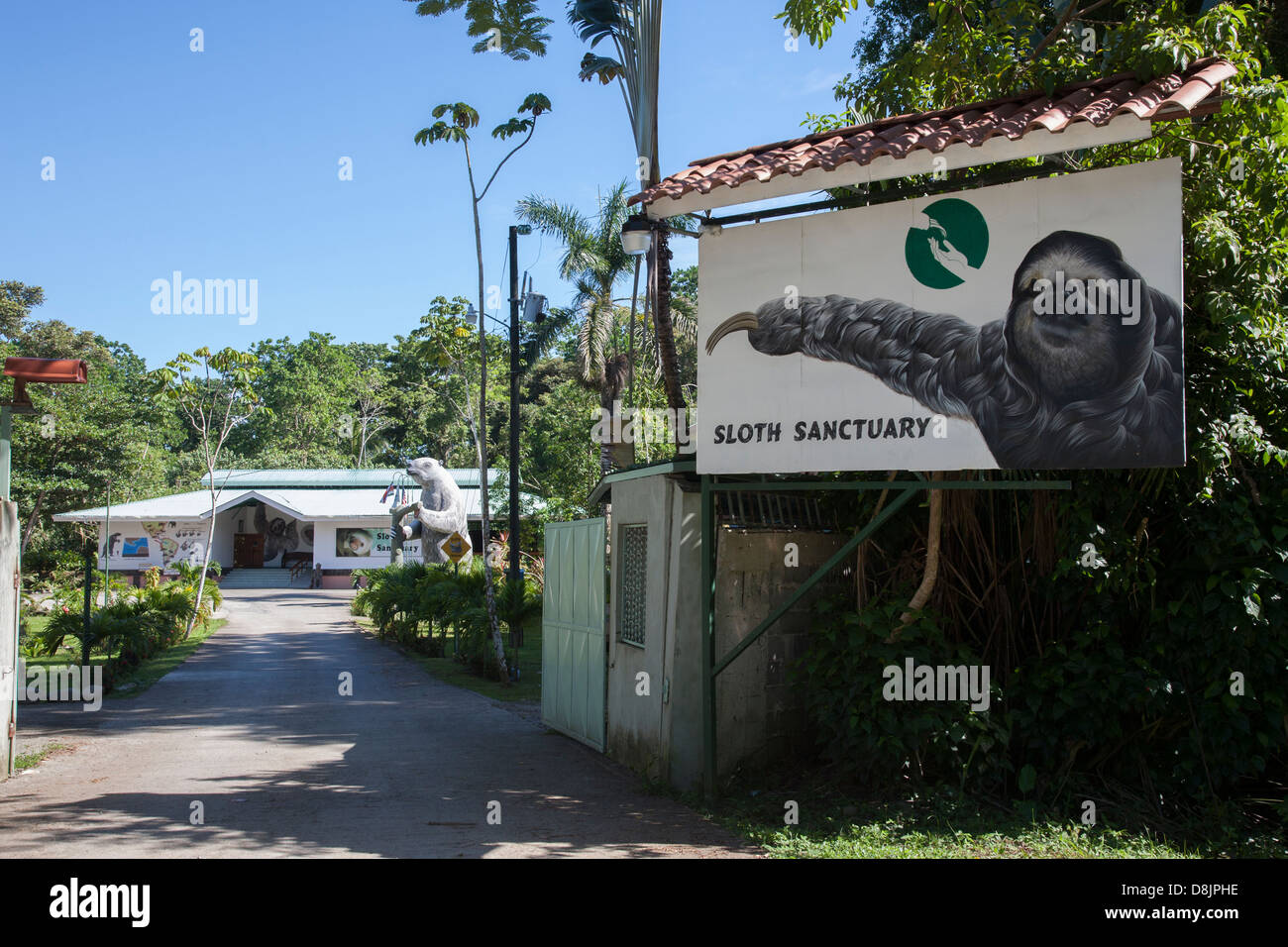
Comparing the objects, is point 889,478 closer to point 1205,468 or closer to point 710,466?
point 710,466

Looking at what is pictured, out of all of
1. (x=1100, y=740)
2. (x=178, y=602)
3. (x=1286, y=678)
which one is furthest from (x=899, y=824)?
(x=178, y=602)

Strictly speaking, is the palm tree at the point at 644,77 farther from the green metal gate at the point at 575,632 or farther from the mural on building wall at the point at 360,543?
the mural on building wall at the point at 360,543

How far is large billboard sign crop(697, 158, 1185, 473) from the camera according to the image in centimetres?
615

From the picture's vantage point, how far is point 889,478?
25.9ft

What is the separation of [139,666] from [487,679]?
225 inches

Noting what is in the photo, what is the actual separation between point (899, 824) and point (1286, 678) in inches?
101

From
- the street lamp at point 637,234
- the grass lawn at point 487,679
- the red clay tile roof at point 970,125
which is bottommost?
the grass lawn at point 487,679

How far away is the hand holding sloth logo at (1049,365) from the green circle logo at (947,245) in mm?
254

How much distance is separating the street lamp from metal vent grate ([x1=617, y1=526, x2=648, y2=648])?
265cm

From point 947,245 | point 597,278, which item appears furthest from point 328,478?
point 947,245

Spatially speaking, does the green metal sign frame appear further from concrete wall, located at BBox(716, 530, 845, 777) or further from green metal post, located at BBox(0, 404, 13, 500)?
green metal post, located at BBox(0, 404, 13, 500)

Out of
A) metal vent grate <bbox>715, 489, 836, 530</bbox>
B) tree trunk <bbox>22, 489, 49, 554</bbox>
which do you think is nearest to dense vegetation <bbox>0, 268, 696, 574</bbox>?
tree trunk <bbox>22, 489, 49, 554</bbox>

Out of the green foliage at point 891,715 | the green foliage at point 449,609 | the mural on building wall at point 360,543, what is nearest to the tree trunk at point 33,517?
the mural on building wall at point 360,543

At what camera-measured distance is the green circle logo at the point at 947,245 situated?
666 centimetres
